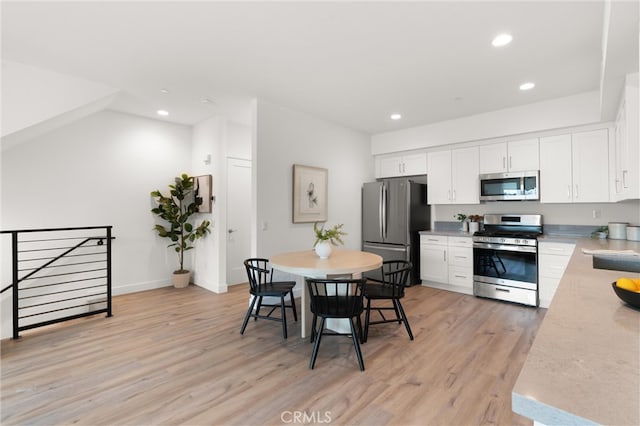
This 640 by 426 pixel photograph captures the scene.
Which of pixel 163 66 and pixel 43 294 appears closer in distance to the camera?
pixel 163 66

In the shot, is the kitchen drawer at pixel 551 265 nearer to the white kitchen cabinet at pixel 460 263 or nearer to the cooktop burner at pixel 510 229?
the cooktop burner at pixel 510 229

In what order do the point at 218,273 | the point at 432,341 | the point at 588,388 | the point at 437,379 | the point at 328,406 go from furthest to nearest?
1. the point at 218,273
2. the point at 432,341
3. the point at 437,379
4. the point at 328,406
5. the point at 588,388

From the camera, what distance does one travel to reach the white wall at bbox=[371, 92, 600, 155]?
3.67 meters

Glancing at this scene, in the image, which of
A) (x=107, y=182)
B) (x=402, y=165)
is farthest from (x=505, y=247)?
(x=107, y=182)

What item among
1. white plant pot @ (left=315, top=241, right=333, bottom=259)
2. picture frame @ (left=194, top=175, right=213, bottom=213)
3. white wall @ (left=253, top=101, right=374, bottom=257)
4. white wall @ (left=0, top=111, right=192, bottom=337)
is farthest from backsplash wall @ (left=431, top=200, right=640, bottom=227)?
white wall @ (left=0, top=111, right=192, bottom=337)

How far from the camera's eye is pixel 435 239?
478cm

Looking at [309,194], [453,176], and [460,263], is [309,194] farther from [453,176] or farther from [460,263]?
[460,263]

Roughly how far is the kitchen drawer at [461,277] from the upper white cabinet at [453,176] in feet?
3.44

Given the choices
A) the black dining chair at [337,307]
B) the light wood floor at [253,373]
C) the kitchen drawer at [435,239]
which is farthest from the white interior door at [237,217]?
the kitchen drawer at [435,239]

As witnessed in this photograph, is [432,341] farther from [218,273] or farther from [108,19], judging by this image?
[108,19]

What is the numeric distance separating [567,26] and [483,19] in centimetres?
70

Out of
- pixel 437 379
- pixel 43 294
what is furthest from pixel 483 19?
pixel 43 294

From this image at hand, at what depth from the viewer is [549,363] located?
2.51ft

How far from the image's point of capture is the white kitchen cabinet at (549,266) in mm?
3627
